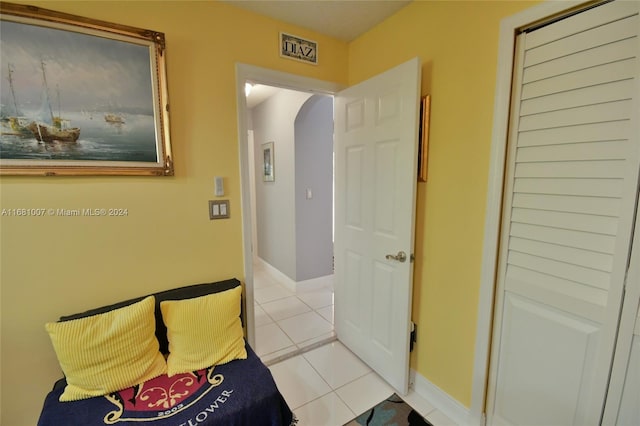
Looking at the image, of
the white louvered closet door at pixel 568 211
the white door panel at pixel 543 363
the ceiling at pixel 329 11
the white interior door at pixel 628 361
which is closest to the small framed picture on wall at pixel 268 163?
the ceiling at pixel 329 11

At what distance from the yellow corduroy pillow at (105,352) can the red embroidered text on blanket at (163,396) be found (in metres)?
0.05

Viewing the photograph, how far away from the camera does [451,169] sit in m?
1.53

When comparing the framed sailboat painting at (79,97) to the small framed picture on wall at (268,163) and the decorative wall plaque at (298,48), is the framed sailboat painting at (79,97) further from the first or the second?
the small framed picture on wall at (268,163)

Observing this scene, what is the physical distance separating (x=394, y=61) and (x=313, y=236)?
2.10m

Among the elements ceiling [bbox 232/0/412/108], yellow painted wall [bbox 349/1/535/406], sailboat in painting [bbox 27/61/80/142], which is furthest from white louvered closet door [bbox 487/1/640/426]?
sailboat in painting [bbox 27/61/80/142]

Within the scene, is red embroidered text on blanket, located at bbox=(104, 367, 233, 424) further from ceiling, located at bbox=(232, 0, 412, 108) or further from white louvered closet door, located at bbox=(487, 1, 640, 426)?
ceiling, located at bbox=(232, 0, 412, 108)

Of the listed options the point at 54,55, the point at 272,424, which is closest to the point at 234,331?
the point at 272,424

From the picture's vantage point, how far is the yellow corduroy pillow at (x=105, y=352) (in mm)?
1224

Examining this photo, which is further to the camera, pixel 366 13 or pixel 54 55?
pixel 366 13

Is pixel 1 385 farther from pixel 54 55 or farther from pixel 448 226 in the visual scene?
pixel 448 226

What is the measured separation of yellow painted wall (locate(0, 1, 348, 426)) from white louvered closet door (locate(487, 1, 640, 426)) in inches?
56.2

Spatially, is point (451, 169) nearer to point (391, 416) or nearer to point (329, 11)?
point (329, 11)

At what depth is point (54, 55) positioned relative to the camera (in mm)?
1308

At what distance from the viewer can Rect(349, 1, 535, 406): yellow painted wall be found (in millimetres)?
1368
